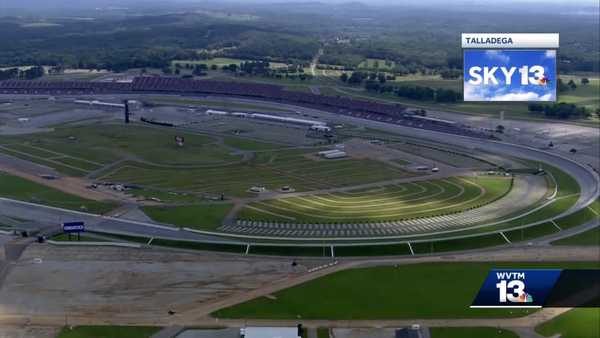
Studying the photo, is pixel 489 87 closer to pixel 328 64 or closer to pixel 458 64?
pixel 458 64

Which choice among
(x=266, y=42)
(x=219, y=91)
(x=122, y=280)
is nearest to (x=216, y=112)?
(x=219, y=91)

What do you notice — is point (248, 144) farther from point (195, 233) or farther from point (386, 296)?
point (386, 296)

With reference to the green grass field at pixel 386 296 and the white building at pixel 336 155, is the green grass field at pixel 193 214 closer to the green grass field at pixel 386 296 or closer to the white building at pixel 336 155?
the green grass field at pixel 386 296

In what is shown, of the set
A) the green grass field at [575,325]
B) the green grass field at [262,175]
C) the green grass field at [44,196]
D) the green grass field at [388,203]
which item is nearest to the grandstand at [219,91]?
the green grass field at [262,175]

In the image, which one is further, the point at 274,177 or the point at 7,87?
the point at 7,87

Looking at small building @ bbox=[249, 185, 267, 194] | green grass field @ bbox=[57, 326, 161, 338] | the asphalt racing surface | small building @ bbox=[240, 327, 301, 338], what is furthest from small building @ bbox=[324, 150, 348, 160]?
green grass field @ bbox=[57, 326, 161, 338]

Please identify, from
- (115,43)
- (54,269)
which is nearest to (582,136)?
(54,269)

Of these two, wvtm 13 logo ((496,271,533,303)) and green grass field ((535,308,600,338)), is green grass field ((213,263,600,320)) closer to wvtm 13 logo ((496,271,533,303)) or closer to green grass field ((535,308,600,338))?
green grass field ((535,308,600,338))

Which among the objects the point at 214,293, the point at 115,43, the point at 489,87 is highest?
the point at 115,43
